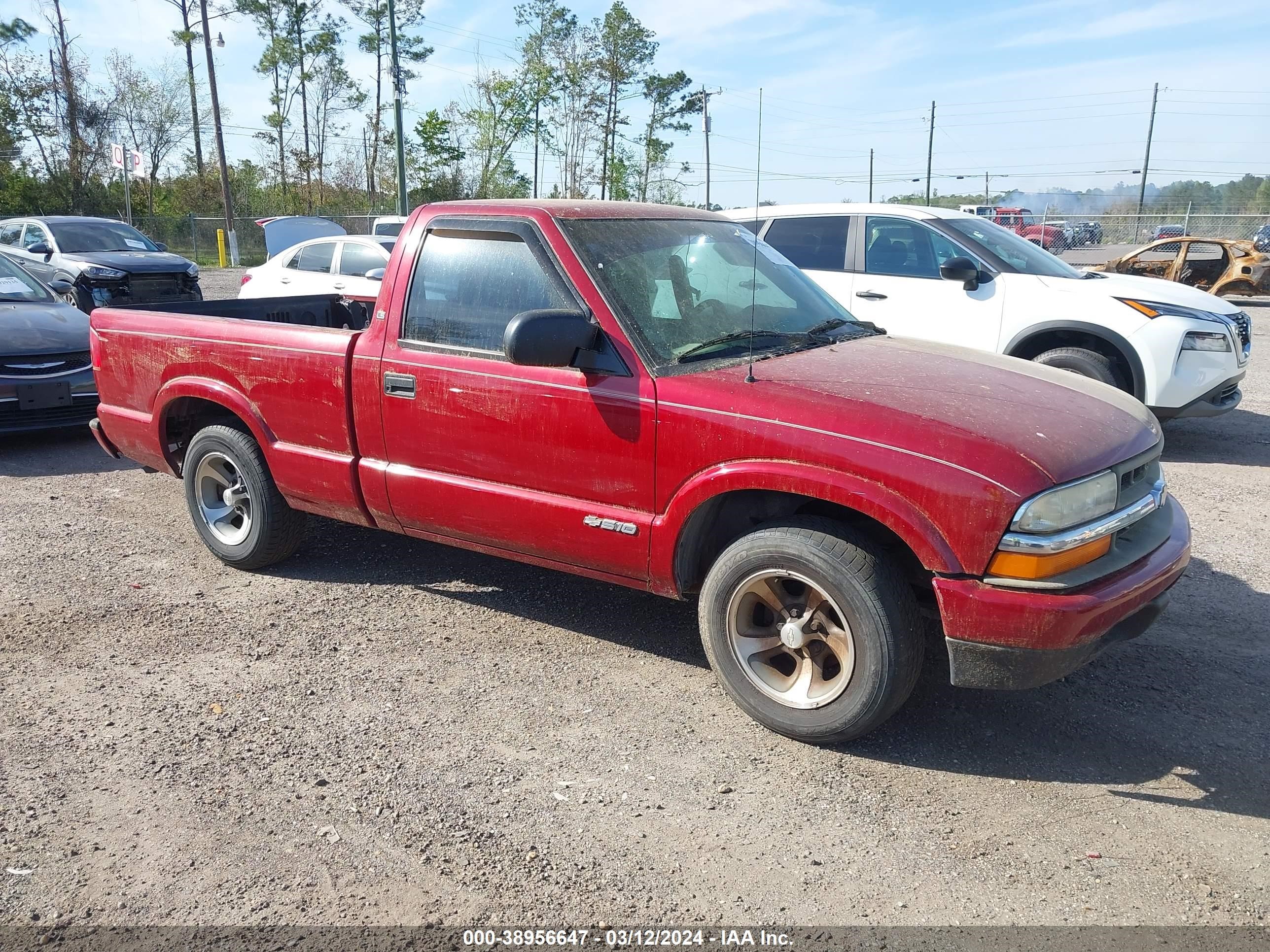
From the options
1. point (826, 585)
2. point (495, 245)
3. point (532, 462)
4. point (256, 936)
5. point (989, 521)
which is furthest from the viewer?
point (495, 245)

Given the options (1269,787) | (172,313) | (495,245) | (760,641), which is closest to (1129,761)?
(1269,787)

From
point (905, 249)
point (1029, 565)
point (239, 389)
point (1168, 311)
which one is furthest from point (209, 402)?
point (1168, 311)

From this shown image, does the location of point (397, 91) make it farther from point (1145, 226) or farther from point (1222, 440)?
point (1145, 226)

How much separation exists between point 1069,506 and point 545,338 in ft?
6.13

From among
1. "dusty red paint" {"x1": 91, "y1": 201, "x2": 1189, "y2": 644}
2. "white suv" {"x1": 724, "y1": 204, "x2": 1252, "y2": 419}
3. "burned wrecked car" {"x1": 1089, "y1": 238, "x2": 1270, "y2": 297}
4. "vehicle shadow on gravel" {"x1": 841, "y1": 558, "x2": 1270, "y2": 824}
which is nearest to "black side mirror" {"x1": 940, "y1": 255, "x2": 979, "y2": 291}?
"white suv" {"x1": 724, "y1": 204, "x2": 1252, "y2": 419}

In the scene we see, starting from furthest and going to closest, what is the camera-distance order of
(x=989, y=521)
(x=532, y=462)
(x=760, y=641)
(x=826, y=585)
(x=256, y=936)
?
(x=532, y=462) < (x=760, y=641) < (x=826, y=585) < (x=989, y=521) < (x=256, y=936)

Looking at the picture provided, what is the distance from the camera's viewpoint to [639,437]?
3656 millimetres

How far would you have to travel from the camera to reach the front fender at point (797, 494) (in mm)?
3096

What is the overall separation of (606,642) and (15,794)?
2.26m

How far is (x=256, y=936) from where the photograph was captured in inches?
99.5

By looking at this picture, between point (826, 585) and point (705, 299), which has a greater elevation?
point (705, 299)

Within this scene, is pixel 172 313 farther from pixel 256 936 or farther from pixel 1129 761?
pixel 1129 761

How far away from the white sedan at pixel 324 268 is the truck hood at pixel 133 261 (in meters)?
2.73

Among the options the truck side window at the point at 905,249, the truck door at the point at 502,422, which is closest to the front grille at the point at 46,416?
the truck door at the point at 502,422
